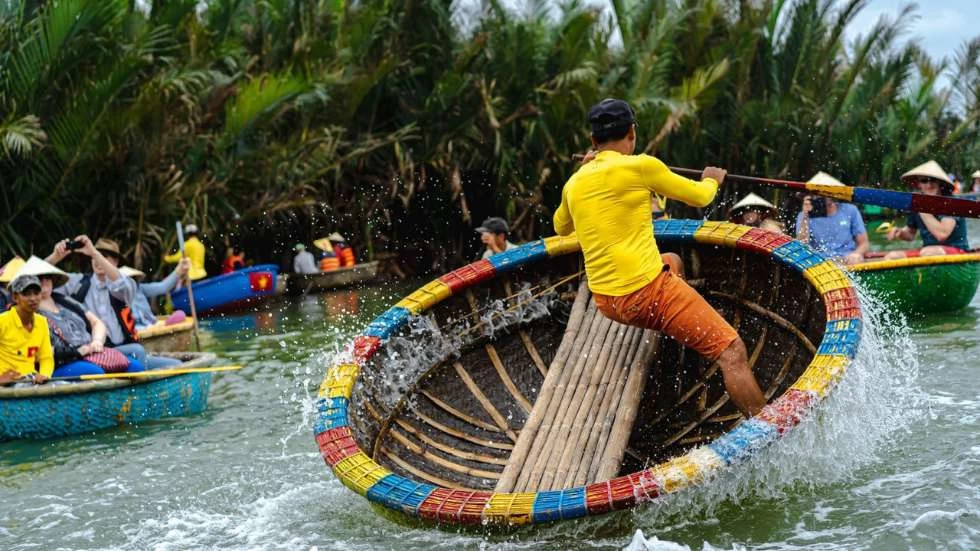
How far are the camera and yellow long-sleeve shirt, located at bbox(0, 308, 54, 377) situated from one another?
19.4ft

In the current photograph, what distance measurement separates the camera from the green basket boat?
27.8 ft

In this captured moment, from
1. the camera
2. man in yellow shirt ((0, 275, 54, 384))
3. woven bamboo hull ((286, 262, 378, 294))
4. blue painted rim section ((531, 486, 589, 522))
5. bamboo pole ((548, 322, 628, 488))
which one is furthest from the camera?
woven bamboo hull ((286, 262, 378, 294))

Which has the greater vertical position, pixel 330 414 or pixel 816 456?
pixel 330 414

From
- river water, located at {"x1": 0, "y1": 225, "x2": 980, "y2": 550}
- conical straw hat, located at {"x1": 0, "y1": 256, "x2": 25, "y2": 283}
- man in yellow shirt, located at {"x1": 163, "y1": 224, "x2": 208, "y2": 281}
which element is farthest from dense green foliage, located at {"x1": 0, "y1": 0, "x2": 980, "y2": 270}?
river water, located at {"x1": 0, "y1": 225, "x2": 980, "y2": 550}

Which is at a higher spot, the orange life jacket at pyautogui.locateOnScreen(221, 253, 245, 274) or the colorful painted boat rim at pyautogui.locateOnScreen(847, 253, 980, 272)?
the orange life jacket at pyautogui.locateOnScreen(221, 253, 245, 274)

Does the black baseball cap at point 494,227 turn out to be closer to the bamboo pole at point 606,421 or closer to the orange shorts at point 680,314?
the bamboo pole at point 606,421

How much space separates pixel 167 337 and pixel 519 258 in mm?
4818

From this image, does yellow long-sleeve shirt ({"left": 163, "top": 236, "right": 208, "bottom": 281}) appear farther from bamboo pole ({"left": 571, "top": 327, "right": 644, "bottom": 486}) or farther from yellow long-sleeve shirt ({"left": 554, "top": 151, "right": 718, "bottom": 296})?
yellow long-sleeve shirt ({"left": 554, "top": 151, "right": 718, "bottom": 296})

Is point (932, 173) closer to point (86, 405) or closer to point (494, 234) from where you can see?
point (494, 234)

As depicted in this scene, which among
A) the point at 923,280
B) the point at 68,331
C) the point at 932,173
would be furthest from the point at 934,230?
the point at 68,331

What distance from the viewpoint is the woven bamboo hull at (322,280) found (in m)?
16.2

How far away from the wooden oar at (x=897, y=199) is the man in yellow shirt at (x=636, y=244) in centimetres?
62

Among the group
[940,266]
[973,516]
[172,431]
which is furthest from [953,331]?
[172,431]

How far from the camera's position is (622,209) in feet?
15.4
